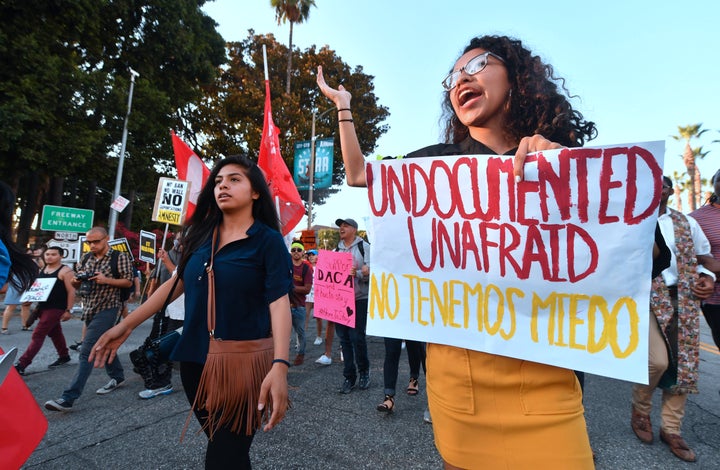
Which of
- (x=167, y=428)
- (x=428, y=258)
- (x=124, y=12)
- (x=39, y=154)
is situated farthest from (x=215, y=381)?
(x=124, y=12)

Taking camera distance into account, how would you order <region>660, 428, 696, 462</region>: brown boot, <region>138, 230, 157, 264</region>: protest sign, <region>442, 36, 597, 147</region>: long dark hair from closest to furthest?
<region>442, 36, 597, 147</region>: long dark hair, <region>660, 428, 696, 462</region>: brown boot, <region>138, 230, 157, 264</region>: protest sign

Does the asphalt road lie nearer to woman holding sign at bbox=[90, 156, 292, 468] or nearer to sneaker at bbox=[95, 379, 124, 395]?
sneaker at bbox=[95, 379, 124, 395]

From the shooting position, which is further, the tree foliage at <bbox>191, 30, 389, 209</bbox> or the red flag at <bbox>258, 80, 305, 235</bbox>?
the tree foliage at <bbox>191, 30, 389, 209</bbox>

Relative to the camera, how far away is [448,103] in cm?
199

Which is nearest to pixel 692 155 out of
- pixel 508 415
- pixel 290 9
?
pixel 290 9

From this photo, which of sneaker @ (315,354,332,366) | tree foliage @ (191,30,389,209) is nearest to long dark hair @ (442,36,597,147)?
sneaker @ (315,354,332,366)

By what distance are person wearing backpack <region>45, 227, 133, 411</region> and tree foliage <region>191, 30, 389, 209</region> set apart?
1527cm

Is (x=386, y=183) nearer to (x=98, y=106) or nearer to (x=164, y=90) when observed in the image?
(x=98, y=106)

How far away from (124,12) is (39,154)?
6846 mm

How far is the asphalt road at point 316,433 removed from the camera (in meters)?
2.89

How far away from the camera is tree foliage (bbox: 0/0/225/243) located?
1295cm

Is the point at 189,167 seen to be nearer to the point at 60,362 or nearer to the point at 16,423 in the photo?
the point at 60,362

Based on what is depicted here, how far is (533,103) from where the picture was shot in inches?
60.6

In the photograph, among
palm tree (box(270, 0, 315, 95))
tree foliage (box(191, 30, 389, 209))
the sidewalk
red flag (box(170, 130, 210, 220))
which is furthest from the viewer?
palm tree (box(270, 0, 315, 95))
